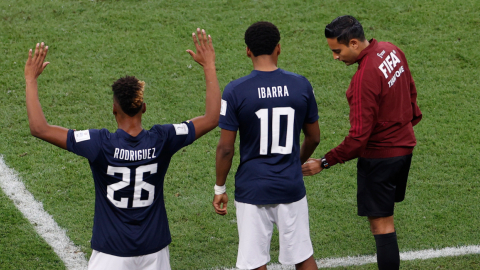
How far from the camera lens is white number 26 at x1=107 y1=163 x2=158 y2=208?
3500 millimetres

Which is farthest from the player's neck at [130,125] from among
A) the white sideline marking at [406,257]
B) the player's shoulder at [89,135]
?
the white sideline marking at [406,257]

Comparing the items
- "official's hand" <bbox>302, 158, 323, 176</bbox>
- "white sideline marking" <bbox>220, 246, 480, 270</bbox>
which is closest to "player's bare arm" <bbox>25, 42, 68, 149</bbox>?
"official's hand" <bbox>302, 158, 323, 176</bbox>

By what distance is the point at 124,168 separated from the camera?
11.5ft

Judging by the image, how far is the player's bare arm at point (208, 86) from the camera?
3752mm

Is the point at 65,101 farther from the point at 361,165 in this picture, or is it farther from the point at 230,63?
the point at 361,165

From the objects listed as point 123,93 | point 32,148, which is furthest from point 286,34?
point 123,93

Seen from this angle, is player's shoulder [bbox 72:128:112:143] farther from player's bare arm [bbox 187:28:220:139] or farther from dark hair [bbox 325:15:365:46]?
dark hair [bbox 325:15:365:46]

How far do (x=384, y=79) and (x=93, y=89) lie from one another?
5.02 meters

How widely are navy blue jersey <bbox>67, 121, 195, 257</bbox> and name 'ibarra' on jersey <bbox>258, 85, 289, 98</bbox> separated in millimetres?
586

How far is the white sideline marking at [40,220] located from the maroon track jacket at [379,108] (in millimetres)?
2458

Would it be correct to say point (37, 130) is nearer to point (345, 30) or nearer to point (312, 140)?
point (312, 140)

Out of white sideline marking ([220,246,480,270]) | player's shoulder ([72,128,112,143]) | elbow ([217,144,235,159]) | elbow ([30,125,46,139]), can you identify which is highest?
elbow ([30,125,46,139])

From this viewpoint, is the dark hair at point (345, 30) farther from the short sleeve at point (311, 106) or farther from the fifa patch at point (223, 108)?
the fifa patch at point (223, 108)

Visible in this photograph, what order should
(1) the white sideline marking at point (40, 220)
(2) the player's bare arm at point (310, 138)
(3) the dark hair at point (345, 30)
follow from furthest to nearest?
(1) the white sideline marking at point (40, 220) < (3) the dark hair at point (345, 30) < (2) the player's bare arm at point (310, 138)
